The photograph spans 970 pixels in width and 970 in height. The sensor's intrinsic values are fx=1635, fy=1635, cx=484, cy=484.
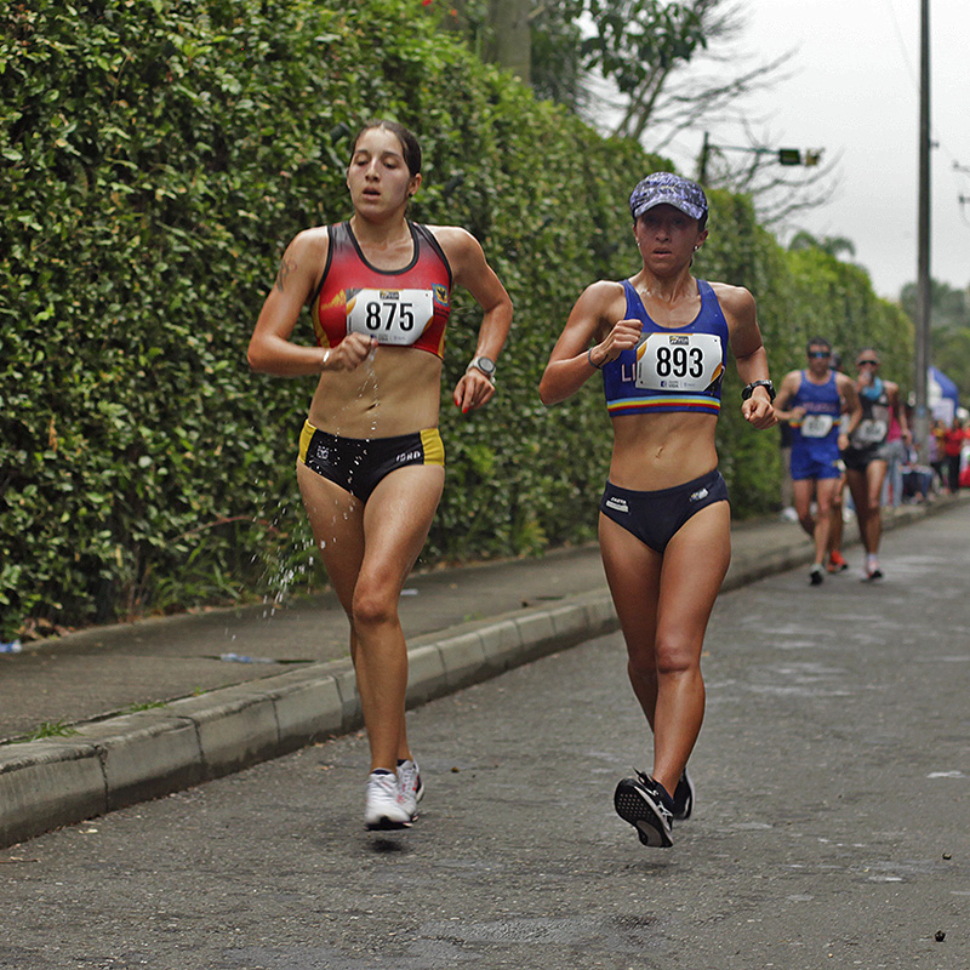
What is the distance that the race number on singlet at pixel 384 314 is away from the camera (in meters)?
5.08

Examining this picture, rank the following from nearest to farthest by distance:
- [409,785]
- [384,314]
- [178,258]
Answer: [384,314]
[409,785]
[178,258]

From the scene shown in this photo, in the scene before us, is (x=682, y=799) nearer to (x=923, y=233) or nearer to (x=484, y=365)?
(x=484, y=365)

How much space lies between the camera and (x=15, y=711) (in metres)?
5.98

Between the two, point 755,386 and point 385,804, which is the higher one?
point 755,386

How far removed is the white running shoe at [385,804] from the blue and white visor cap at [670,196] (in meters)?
1.89

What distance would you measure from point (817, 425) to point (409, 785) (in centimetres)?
861

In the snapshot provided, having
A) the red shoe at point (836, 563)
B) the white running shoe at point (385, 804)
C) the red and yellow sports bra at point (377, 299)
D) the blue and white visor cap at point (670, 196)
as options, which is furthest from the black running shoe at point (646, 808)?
the red shoe at point (836, 563)

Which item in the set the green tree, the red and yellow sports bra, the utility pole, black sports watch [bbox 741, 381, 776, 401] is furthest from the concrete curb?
the green tree

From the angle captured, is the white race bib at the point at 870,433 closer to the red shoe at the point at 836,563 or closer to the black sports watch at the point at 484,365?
the red shoe at the point at 836,563

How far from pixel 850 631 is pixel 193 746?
585 cm

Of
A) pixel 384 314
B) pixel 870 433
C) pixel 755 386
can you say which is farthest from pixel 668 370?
pixel 870 433

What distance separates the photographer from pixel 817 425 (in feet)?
43.2

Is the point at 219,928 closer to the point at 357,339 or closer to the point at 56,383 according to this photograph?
the point at 357,339

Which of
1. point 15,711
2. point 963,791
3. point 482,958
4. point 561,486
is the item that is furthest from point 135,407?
point 561,486
